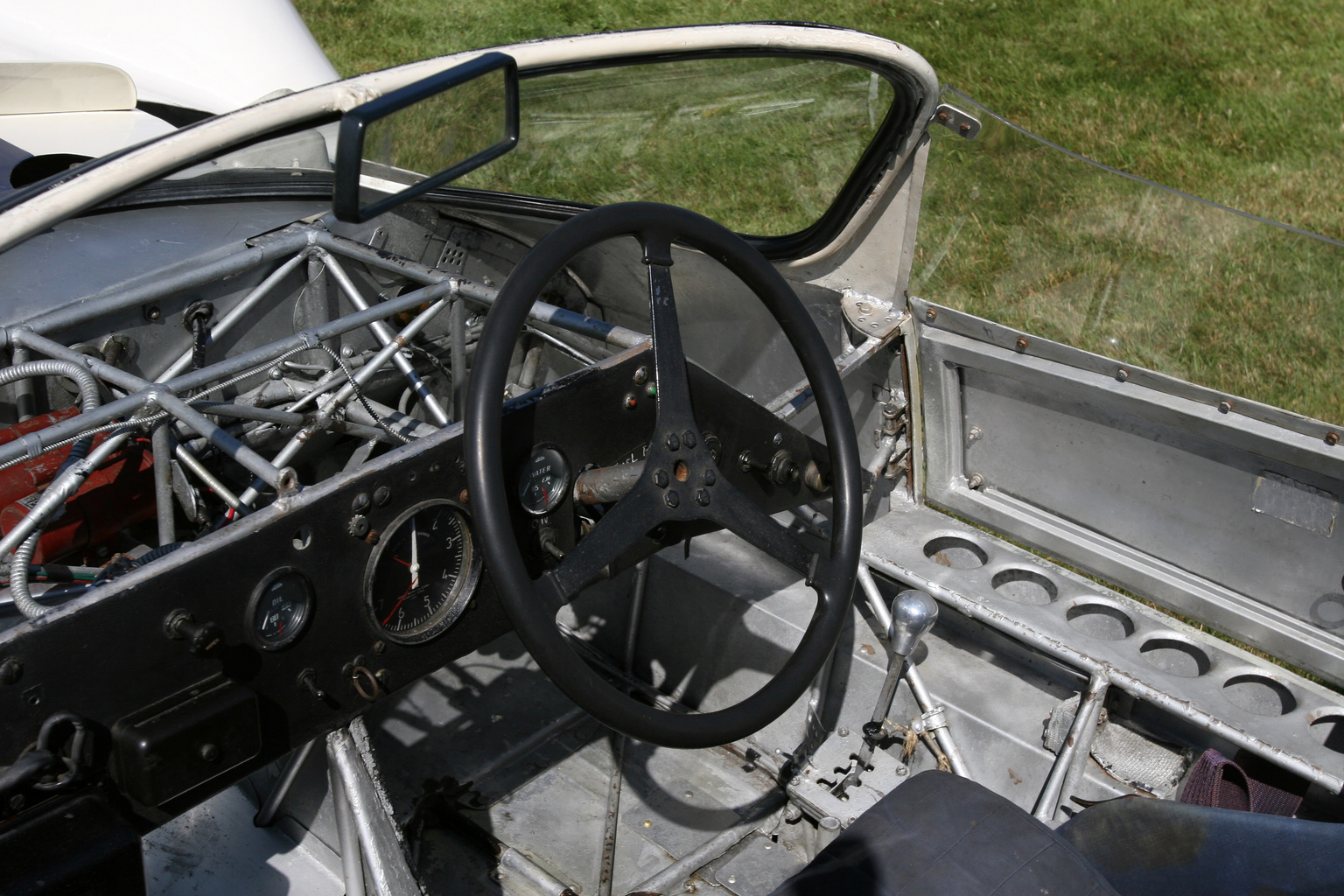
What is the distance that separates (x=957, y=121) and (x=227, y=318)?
1.70 metres

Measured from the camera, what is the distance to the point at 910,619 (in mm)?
2207

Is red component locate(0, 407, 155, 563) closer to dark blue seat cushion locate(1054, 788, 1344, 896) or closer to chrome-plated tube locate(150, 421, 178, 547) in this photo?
chrome-plated tube locate(150, 421, 178, 547)

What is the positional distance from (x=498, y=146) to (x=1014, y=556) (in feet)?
5.12

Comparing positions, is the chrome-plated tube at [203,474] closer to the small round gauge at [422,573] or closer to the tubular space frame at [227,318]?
the tubular space frame at [227,318]

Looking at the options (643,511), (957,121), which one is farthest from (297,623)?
(957,121)

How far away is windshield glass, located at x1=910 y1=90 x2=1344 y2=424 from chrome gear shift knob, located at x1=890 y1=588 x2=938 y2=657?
70 centimetres

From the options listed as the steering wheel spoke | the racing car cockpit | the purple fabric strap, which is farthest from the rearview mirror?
the purple fabric strap

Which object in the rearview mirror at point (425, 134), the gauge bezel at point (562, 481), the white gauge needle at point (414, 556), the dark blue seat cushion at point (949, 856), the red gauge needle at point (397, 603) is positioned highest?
the rearview mirror at point (425, 134)

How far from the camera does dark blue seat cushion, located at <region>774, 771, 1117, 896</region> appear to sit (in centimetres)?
148

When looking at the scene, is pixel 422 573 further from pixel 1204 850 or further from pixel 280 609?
pixel 1204 850

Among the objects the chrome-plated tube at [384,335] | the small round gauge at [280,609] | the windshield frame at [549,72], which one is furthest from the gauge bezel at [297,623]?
the chrome-plated tube at [384,335]

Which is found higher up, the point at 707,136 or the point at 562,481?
the point at 707,136

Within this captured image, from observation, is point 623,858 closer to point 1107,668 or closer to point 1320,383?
point 1107,668

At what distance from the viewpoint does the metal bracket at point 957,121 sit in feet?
7.96
